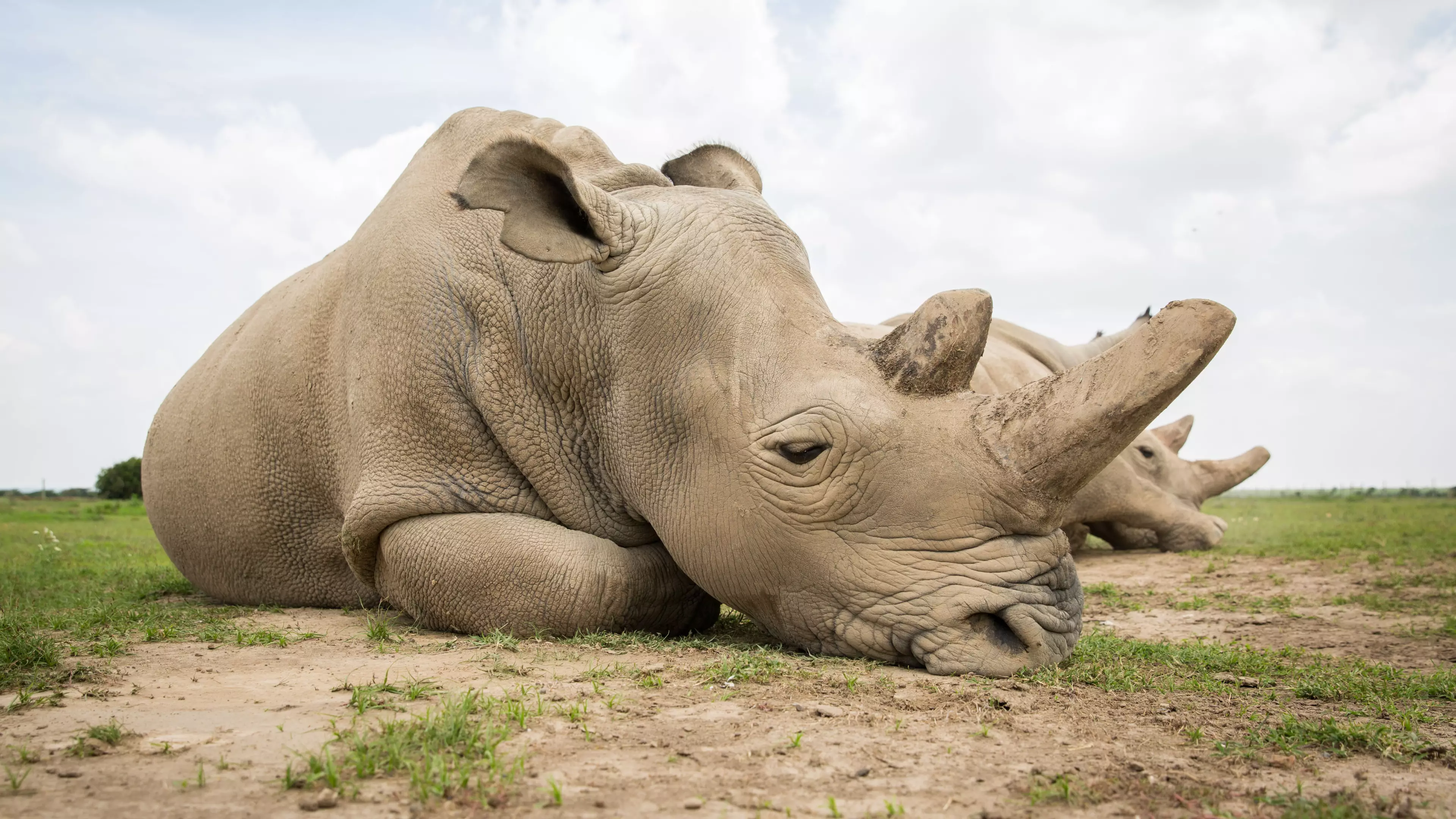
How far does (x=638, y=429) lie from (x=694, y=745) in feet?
5.97

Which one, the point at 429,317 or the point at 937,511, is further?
the point at 429,317

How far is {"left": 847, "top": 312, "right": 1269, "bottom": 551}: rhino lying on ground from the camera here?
891 cm

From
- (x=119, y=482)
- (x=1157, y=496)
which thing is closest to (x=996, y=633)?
(x=1157, y=496)

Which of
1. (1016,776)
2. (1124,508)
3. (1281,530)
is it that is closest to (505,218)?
(1016,776)

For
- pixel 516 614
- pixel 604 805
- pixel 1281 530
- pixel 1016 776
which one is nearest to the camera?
pixel 604 805

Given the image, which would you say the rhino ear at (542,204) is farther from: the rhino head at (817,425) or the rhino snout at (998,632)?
the rhino snout at (998,632)

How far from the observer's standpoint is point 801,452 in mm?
3934

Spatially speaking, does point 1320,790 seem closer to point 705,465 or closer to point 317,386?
point 705,465

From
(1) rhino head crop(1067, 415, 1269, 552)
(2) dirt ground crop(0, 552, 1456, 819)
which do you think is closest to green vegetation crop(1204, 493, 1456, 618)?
(1) rhino head crop(1067, 415, 1269, 552)

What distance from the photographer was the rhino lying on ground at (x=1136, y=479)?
891 cm

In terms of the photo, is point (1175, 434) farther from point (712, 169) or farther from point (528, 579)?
point (528, 579)

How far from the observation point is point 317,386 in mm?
5449

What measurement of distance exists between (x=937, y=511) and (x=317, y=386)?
3.18m

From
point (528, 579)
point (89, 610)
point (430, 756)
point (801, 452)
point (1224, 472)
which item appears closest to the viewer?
point (430, 756)
